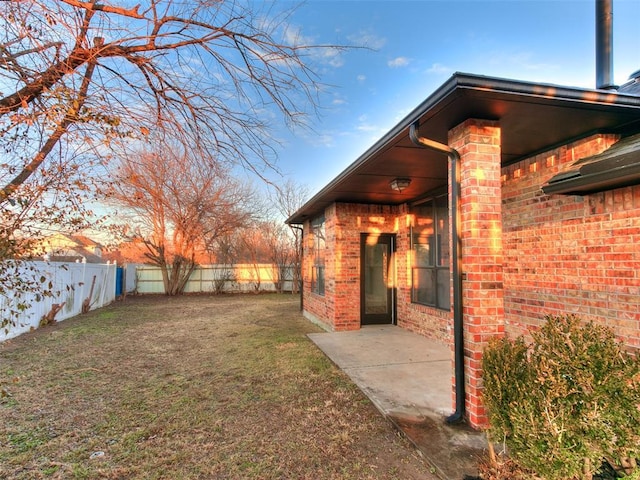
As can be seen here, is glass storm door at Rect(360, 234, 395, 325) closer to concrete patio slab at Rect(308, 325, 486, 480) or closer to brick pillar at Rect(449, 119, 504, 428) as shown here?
concrete patio slab at Rect(308, 325, 486, 480)

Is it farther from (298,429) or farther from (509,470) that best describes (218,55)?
(509,470)

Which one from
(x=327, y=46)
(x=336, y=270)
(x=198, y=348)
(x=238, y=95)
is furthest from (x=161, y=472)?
(x=336, y=270)

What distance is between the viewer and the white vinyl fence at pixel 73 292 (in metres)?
7.45

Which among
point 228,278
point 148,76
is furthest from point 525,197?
point 228,278

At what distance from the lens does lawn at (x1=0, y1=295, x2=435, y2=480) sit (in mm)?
2576

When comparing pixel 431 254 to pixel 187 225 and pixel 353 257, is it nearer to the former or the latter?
pixel 353 257

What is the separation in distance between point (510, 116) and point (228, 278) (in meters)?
16.3

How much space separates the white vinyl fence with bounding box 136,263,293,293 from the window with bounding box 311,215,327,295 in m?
8.60

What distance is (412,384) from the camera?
4.10 meters

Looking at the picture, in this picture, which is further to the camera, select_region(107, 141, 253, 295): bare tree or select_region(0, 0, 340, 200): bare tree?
select_region(107, 141, 253, 295): bare tree

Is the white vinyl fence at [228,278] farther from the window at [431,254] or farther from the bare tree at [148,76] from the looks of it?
the bare tree at [148,76]

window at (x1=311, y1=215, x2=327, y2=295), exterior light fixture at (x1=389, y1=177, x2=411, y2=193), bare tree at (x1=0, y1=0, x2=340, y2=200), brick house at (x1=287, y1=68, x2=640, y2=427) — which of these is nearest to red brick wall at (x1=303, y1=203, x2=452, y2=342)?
window at (x1=311, y1=215, x2=327, y2=295)

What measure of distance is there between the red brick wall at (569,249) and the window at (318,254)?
15.1ft

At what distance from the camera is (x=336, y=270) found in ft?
24.0
